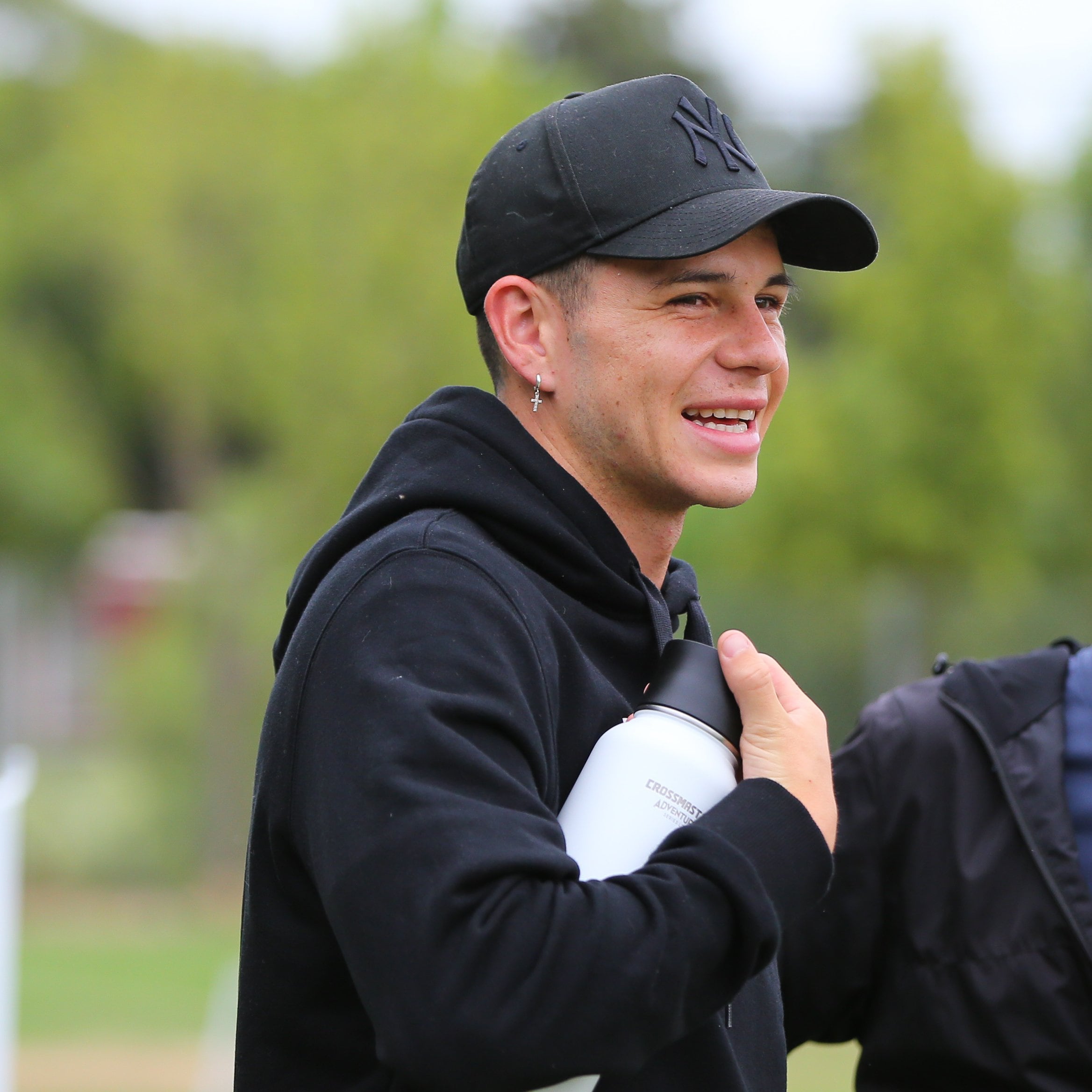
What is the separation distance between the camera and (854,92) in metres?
17.1

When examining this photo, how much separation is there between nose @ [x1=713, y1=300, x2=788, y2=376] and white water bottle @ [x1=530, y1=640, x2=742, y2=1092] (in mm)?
405

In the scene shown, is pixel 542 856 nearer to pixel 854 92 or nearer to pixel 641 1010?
pixel 641 1010

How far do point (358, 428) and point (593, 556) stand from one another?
48.6 ft

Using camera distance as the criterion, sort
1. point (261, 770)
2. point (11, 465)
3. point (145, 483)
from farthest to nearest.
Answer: point (145, 483)
point (11, 465)
point (261, 770)

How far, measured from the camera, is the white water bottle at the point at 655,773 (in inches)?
68.6

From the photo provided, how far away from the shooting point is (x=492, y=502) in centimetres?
189

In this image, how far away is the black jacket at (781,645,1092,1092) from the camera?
2453 mm

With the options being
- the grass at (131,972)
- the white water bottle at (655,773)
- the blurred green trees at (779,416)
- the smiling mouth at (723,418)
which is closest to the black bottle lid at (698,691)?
the white water bottle at (655,773)

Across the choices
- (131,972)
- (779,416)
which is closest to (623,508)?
(131,972)

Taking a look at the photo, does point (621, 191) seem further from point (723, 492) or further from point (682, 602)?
point (682, 602)

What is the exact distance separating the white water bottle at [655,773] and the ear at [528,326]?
43 centimetres

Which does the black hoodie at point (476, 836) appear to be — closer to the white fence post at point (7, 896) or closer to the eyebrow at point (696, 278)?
the eyebrow at point (696, 278)

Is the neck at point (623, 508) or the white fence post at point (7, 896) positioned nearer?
the neck at point (623, 508)

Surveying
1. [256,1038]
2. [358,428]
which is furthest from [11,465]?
[256,1038]
